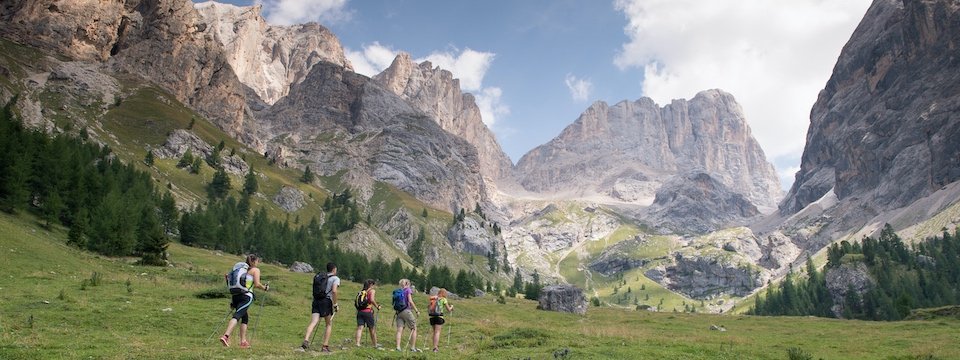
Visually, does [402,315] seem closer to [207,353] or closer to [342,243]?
[207,353]

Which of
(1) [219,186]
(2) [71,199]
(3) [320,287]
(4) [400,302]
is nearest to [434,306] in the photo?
(4) [400,302]

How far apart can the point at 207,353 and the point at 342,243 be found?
16734cm

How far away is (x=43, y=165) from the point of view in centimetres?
7594

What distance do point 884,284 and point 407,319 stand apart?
565 ft

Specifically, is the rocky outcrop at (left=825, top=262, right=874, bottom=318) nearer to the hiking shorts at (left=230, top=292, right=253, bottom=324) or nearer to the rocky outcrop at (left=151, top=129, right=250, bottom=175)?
the hiking shorts at (left=230, top=292, right=253, bottom=324)

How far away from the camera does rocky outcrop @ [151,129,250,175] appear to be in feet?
578

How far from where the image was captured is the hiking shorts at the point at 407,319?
1005 inches

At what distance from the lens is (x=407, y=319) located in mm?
25594

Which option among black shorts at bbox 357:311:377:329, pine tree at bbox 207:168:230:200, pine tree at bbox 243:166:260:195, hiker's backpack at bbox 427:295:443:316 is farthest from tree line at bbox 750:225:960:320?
pine tree at bbox 243:166:260:195

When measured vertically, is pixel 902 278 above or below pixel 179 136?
below

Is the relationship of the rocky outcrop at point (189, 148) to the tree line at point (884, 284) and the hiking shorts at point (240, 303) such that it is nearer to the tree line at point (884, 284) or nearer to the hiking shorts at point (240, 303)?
the hiking shorts at point (240, 303)

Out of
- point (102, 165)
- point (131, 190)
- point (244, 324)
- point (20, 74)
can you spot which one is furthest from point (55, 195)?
point (20, 74)

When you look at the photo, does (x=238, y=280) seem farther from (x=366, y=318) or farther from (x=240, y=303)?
(x=366, y=318)

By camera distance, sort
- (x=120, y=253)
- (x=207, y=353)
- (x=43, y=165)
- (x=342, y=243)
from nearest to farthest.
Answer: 1. (x=207, y=353)
2. (x=120, y=253)
3. (x=43, y=165)
4. (x=342, y=243)
